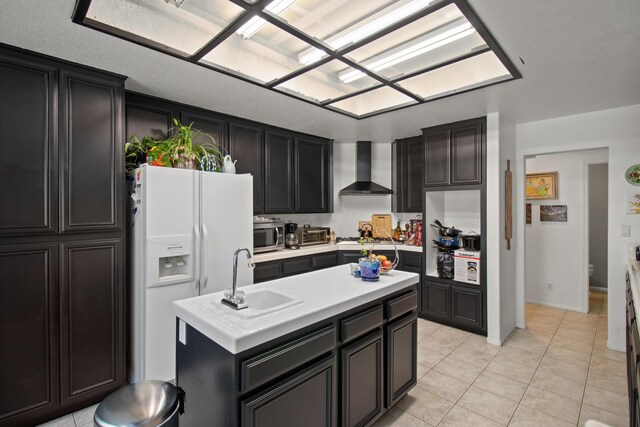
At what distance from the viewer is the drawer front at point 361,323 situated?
5.94 ft

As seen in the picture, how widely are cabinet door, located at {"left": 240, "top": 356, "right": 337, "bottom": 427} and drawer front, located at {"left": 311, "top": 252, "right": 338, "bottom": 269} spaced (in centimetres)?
238

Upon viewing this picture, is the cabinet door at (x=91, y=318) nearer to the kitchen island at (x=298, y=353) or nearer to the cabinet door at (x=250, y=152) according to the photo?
the kitchen island at (x=298, y=353)

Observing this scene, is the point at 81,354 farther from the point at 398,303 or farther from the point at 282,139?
the point at 282,139

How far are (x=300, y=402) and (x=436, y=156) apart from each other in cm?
330

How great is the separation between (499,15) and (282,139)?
277 centimetres

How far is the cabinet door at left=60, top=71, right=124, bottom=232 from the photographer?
2.25m

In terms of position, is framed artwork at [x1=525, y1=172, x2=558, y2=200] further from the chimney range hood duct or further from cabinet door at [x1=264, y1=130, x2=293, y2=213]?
cabinet door at [x1=264, y1=130, x2=293, y2=213]

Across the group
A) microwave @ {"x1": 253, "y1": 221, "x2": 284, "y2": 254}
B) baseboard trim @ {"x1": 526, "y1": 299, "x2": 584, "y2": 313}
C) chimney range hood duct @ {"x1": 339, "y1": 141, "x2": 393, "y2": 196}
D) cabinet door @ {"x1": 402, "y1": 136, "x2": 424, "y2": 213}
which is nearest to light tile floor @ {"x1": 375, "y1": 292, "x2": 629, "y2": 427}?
baseboard trim @ {"x1": 526, "y1": 299, "x2": 584, "y2": 313}

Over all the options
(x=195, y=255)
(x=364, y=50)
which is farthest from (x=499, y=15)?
(x=195, y=255)

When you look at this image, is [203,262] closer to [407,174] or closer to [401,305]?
[401,305]

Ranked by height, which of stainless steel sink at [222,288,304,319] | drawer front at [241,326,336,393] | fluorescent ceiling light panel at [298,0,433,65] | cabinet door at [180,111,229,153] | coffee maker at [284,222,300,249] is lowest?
drawer front at [241,326,336,393]

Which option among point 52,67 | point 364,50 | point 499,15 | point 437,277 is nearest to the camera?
point 499,15

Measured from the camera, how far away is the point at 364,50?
7.69 ft

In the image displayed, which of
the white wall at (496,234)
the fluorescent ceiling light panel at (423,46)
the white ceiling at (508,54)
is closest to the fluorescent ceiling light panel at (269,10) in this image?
the white ceiling at (508,54)
